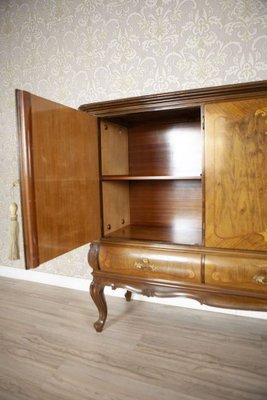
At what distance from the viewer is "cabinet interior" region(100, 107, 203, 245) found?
1519mm

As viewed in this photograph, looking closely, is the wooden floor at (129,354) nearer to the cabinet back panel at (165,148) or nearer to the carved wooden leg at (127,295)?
the carved wooden leg at (127,295)

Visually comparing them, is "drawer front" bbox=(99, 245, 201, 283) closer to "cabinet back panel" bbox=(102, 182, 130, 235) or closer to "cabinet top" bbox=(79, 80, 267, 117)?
"cabinet back panel" bbox=(102, 182, 130, 235)

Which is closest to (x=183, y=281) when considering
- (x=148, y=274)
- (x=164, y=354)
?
(x=148, y=274)

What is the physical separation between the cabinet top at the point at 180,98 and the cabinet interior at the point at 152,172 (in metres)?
0.15

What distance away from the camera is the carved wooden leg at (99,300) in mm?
1471

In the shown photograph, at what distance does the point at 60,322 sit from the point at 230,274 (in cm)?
114

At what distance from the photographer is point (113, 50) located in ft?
6.03

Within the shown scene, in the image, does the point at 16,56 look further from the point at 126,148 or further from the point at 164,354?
the point at 164,354

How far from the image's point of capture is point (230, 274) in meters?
1.18

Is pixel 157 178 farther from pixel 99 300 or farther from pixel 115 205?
pixel 99 300

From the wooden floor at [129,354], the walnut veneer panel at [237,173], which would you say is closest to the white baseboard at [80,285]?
the wooden floor at [129,354]

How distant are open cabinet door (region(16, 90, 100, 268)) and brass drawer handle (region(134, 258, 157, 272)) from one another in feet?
0.94

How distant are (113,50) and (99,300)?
5.62ft

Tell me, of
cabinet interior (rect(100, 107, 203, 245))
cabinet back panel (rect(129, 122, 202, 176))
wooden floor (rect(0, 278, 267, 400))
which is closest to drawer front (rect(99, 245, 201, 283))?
cabinet interior (rect(100, 107, 203, 245))
